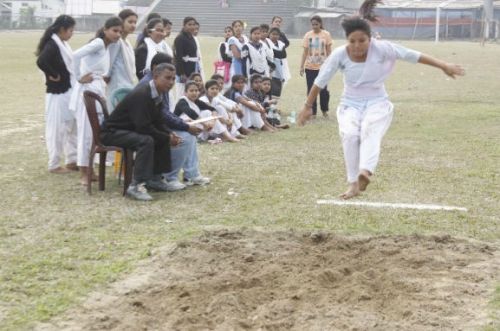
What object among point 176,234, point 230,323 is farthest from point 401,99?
point 230,323

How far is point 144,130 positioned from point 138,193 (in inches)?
27.0

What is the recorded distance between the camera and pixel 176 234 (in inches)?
293

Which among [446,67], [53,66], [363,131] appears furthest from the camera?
[53,66]

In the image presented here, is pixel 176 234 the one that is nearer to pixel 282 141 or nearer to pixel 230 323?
pixel 230 323

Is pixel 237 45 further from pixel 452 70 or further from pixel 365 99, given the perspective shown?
pixel 452 70

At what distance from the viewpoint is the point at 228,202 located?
8805mm

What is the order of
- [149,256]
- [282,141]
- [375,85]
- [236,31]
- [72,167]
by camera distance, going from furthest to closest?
[236,31] → [282,141] → [72,167] → [375,85] → [149,256]

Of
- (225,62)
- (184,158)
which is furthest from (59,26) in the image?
(225,62)

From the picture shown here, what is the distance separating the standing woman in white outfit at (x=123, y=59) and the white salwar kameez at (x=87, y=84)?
0.21m

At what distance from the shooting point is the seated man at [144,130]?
898 cm

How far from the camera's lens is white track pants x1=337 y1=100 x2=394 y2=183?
725 cm

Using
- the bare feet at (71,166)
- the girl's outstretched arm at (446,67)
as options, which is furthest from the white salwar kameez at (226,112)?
the girl's outstretched arm at (446,67)

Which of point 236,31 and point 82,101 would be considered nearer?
point 82,101

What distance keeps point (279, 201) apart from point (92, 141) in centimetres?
231
